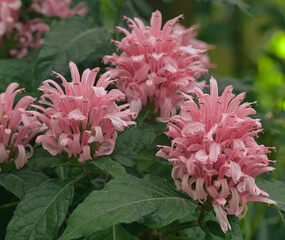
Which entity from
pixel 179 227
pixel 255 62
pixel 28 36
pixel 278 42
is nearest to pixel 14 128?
pixel 179 227

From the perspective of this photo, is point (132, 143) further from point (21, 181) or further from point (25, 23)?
point (25, 23)

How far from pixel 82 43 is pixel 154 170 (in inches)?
12.6

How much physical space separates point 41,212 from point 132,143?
0.64 ft

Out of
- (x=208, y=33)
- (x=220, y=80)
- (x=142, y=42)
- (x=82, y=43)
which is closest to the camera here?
(x=142, y=42)

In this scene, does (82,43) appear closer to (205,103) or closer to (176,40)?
(176,40)

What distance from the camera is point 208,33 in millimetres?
2910

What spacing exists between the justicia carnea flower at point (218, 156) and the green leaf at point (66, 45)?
0.30 m

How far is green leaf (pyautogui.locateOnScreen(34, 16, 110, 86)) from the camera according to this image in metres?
0.88

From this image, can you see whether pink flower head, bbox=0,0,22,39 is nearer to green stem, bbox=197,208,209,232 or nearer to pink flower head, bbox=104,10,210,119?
pink flower head, bbox=104,10,210,119

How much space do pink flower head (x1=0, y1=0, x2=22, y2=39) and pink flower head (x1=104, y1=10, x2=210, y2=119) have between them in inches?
15.1

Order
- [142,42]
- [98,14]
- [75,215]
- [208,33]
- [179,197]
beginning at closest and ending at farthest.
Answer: [75,215], [179,197], [142,42], [98,14], [208,33]

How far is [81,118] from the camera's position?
67 cm

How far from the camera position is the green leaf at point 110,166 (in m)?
0.68

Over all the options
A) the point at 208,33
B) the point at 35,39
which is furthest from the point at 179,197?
the point at 208,33
